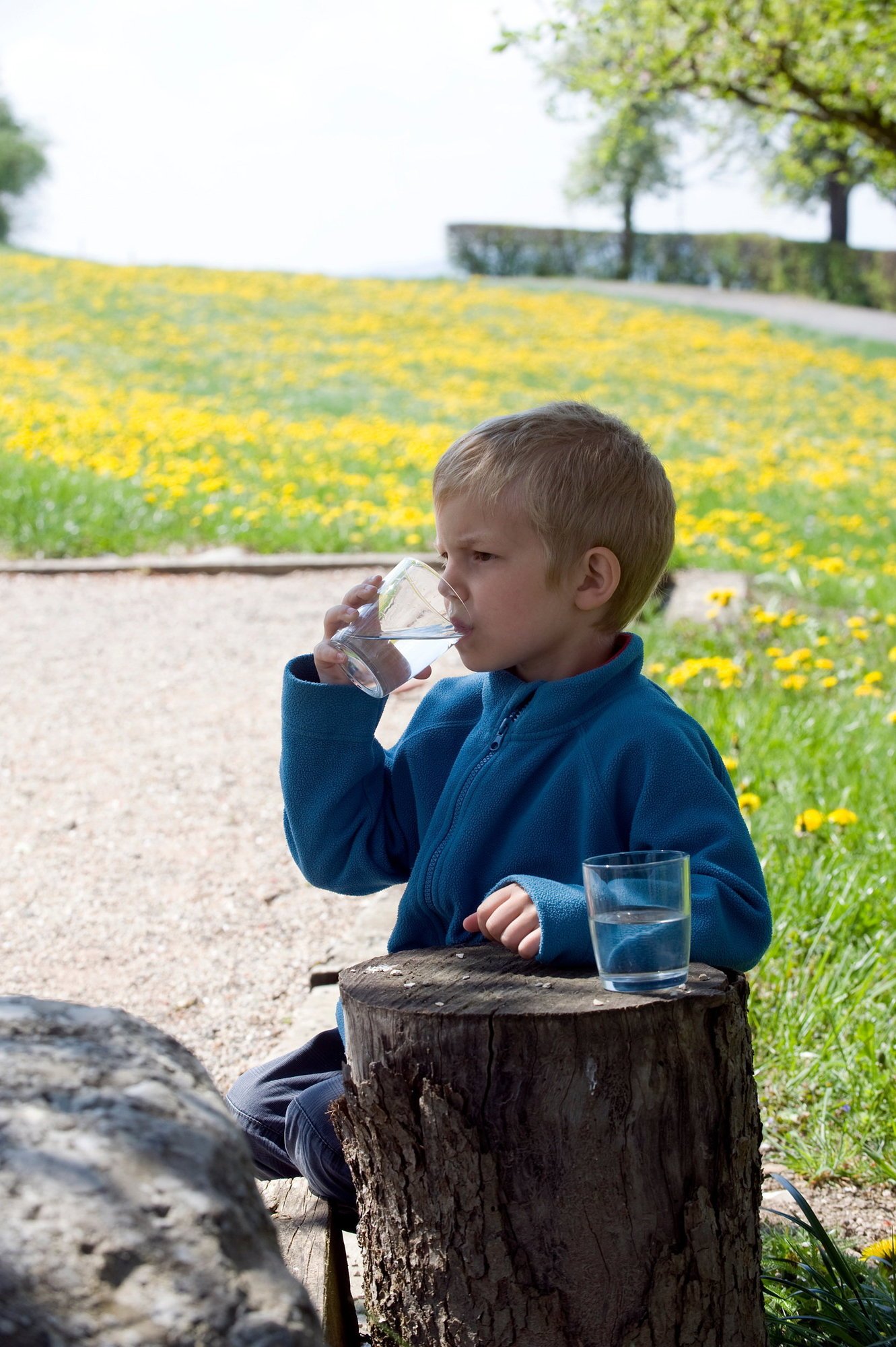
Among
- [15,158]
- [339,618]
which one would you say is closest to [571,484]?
[339,618]

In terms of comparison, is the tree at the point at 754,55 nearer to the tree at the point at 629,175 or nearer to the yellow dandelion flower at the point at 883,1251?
the yellow dandelion flower at the point at 883,1251

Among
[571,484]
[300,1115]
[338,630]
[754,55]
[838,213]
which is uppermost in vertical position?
[838,213]

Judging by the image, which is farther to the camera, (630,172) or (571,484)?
(630,172)

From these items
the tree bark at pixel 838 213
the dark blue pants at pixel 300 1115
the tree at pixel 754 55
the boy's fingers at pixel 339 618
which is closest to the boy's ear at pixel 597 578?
the boy's fingers at pixel 339 618

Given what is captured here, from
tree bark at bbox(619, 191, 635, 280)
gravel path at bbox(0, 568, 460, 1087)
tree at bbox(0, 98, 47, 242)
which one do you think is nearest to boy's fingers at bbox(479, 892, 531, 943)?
gravel path at bbox(0, 568, 460, 1087)

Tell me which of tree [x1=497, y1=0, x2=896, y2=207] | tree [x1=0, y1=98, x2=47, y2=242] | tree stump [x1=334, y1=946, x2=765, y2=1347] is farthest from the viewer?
tree [x1=0, y1=98, x2=47, y2=242]

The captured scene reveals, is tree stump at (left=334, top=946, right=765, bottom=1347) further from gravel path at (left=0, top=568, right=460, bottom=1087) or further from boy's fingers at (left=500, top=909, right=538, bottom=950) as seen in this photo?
gravel path at (left=0, top=568, right=460, bottom=1087)

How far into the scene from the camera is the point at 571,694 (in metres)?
2.09

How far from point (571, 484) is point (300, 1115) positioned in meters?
1.11

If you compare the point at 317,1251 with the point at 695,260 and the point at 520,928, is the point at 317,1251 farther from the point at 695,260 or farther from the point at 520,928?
the point at 695,260

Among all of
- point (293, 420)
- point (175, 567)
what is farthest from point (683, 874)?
point (293, 420)

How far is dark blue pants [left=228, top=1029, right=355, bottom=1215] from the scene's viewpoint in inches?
84.6

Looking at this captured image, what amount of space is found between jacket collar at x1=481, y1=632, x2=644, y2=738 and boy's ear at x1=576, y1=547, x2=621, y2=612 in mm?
97

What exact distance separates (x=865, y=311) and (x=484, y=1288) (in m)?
33.0
